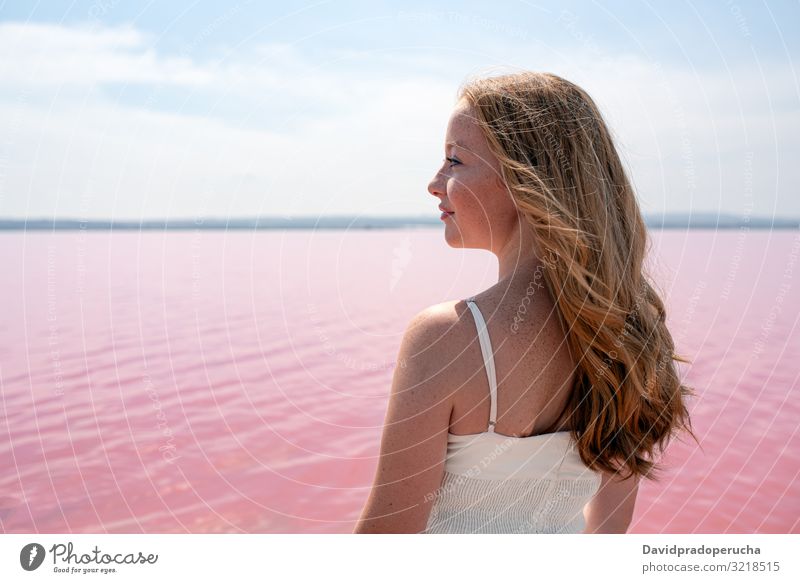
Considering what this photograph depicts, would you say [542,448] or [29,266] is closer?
[542,448]

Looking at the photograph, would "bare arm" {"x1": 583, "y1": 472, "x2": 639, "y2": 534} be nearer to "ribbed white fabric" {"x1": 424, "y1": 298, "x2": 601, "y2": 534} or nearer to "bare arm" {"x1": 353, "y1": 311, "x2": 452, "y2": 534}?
"ribbed white fabric" {"x1": 424, "y1": 298, "x2": 601, "y2": 534}

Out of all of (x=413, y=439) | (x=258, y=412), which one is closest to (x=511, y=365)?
(x=413, y=439)

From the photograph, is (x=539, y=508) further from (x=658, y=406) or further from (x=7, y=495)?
(x=7, y=495)

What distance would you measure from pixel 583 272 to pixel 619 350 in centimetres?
28

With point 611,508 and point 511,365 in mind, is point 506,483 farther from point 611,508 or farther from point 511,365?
point 611,508

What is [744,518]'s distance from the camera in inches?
191

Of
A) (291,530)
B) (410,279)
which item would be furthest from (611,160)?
(410,279)

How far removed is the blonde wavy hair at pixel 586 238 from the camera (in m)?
2.00

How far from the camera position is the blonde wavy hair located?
2.00m
